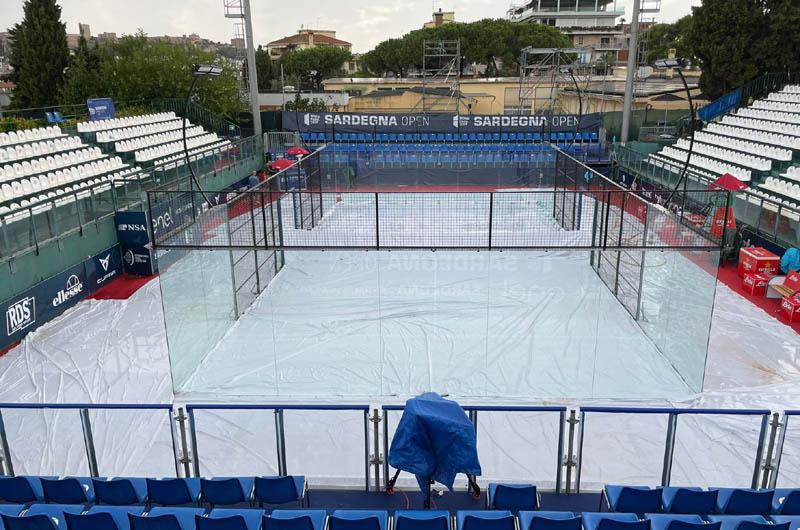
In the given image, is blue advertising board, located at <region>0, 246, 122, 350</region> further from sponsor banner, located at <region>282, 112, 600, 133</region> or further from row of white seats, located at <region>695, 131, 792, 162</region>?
row of white seats, located at <region>695, 131, 792, 162</region>

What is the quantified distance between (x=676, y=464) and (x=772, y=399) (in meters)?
2.92

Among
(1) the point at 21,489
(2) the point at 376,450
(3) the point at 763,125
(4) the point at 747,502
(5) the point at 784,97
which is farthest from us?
(5) the point at 784,97

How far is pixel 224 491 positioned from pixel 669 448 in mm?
4701

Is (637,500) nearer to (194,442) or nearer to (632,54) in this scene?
(194,442)

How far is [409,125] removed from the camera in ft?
104

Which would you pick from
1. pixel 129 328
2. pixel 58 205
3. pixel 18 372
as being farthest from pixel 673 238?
pixel 58 205

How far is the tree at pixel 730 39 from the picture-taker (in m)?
25.3

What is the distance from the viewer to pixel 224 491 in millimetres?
6004

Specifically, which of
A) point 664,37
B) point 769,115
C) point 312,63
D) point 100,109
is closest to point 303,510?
point 100,109

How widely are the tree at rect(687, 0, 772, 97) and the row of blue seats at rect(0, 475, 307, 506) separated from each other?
27510 millimetres

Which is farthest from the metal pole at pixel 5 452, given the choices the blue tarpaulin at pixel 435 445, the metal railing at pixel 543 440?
the blue tarpaulin at pixel 435 445

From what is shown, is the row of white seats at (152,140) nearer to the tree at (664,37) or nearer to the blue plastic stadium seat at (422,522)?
the blue plastic stadium seat at (422,522)

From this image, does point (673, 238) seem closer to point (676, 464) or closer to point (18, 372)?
point (676, 464)

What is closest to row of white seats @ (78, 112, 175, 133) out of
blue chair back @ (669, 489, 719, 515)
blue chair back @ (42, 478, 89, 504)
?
blue chair back @ (42, 478, 89, 504)
